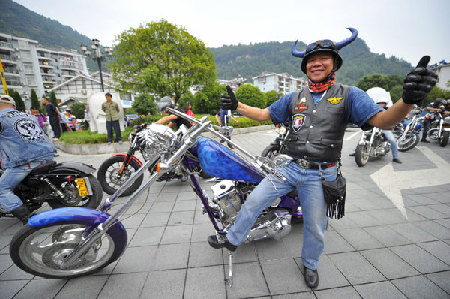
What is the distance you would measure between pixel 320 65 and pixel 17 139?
148 inches

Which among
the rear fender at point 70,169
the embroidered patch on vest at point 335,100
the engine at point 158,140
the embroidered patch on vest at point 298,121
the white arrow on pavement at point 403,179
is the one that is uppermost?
the embroidered patch on vest at point 335,100

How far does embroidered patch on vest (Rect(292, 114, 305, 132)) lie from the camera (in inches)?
69.3

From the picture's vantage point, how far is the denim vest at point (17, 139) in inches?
101

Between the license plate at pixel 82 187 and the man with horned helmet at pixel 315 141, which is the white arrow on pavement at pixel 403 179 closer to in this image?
the man with horned helmet at pixel 315 141

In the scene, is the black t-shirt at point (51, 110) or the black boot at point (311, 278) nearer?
the black boot at point (311, 278)

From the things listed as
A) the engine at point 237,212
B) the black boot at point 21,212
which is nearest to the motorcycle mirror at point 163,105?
the engine at point 237,212

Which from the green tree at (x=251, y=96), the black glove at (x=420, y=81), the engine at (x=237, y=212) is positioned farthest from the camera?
the green tree at (x=251, y=96)

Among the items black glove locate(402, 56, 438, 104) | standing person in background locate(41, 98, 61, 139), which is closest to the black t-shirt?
standing person in background locate(41, 98, 61, 139)

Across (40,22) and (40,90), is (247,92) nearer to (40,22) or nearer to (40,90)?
(40,90)

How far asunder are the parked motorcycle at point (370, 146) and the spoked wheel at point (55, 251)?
19.4 ft

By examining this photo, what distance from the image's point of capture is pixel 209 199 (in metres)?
2.23

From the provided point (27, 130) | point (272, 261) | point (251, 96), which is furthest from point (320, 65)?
point (251, 96)

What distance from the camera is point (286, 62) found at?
11312 cm

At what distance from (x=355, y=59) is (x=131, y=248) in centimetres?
13970
